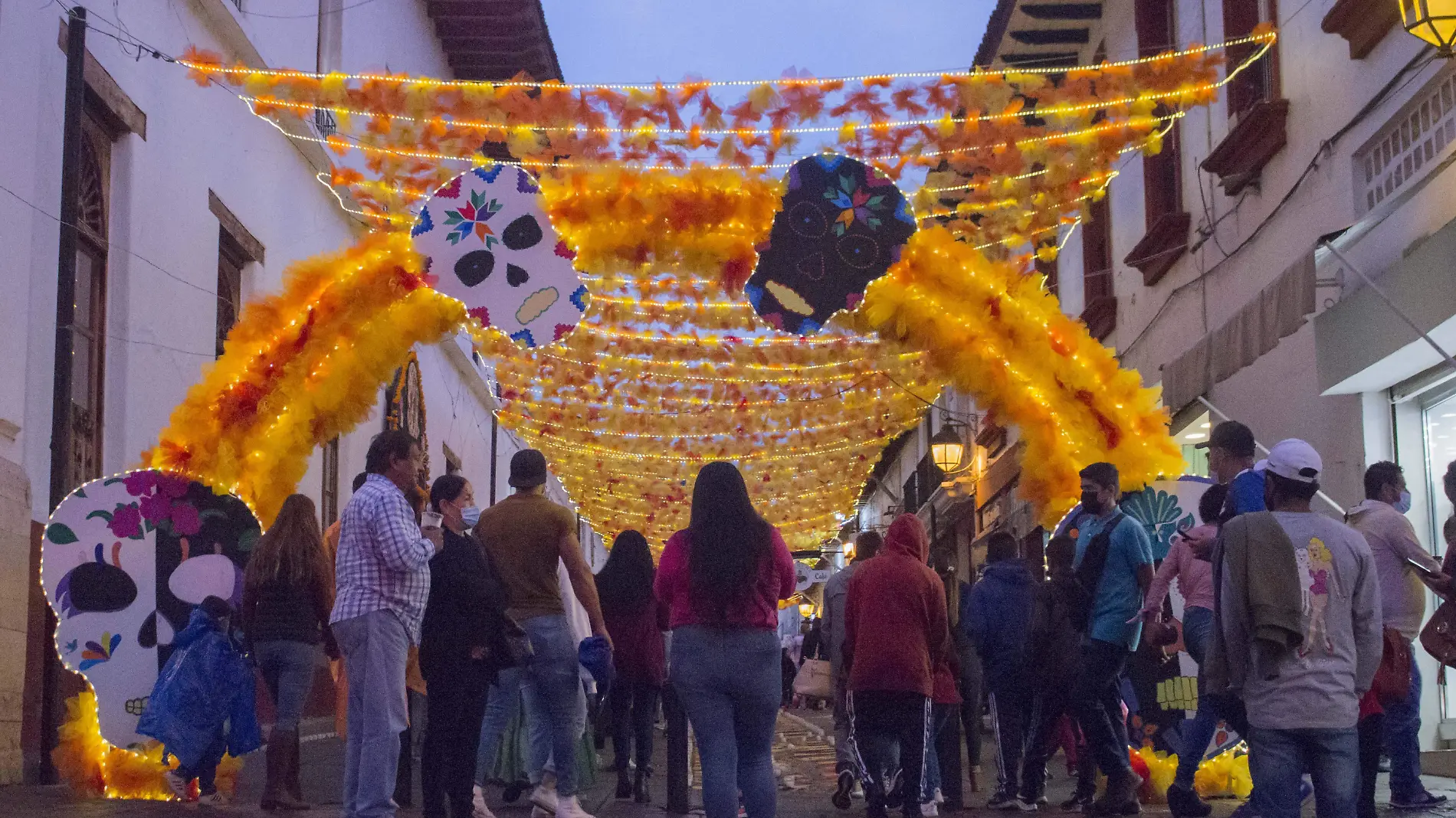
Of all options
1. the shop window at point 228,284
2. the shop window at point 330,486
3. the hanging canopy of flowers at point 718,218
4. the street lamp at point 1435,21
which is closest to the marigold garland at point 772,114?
the hanging canopy of flowers at point 718,218

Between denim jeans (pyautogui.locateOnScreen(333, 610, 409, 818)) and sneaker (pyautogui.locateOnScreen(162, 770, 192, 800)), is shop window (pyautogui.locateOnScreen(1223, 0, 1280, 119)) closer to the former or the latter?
denim jeans (pyautogui.locateOnScreen(333, 610, 409, 818))

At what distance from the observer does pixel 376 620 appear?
6.96 meters

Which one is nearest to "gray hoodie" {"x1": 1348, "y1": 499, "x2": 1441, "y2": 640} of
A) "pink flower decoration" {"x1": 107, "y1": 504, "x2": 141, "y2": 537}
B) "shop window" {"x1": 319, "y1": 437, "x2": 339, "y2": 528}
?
"pink flower decoration" {"x1": 107, "y1": 504, "x2": 141, "y2": 537}

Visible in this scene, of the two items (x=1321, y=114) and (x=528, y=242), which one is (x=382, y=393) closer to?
(x=528, y=242)

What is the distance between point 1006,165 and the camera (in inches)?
413

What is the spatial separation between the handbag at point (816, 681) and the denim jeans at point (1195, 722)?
2.42m

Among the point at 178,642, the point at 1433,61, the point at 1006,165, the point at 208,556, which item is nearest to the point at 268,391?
the point at 208,556

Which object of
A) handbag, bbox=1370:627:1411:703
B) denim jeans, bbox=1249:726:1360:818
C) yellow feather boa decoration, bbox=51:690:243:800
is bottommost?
yellow feather boa decoration, bbox=51:690:243:800

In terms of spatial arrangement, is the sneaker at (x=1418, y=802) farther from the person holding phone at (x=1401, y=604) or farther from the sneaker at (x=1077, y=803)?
the sneaker at (x=1077, y=803)

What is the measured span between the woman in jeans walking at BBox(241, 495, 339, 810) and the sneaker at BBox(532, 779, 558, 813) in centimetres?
131

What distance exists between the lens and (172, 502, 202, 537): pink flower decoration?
32.0 ft

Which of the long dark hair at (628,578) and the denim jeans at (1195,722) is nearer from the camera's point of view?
the denim jeans at (1195,722)

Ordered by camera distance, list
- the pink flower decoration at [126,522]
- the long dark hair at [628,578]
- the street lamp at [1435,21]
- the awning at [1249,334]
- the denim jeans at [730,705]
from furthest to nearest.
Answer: the awning at [1249,334]
the long dark hair at [628,578]
the pink flower decoration at [126,522]
the street lamp at [1435,21]
the denim jeans at [730,705]

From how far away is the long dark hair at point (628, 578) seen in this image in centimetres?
1029
